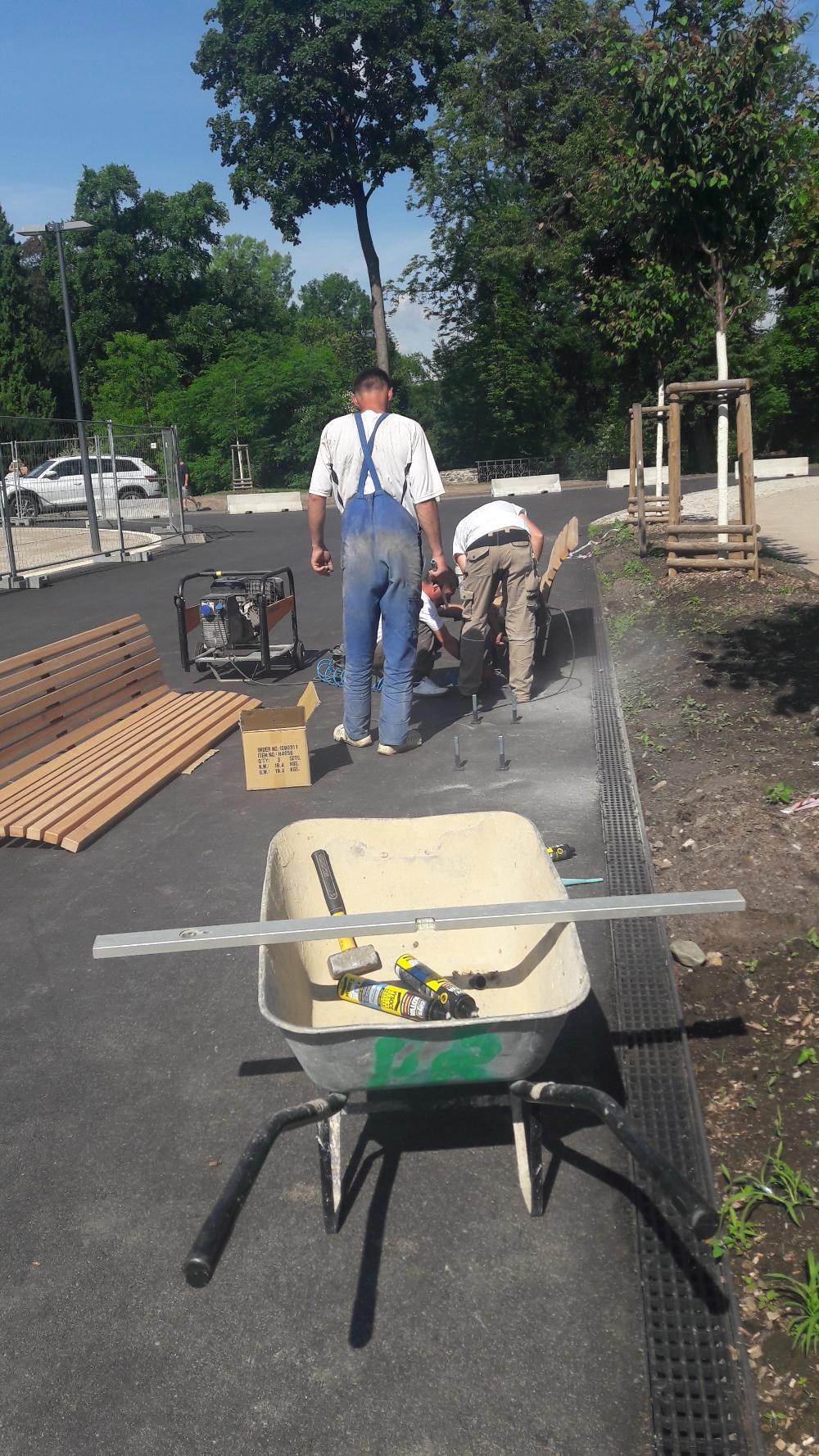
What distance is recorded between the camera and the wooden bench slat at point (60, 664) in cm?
679

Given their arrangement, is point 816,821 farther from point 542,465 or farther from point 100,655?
point 542,465

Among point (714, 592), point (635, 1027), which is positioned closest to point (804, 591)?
point (714, 592)

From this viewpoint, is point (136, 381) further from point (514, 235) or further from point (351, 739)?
point (351, 739)

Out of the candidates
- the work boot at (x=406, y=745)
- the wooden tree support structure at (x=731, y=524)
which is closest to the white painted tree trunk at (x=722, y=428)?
the wooden tree support structure at (x=731, y=524)

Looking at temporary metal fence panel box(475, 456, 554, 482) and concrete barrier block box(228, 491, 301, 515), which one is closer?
concrete barrier block box(228, 491, 301, 515)

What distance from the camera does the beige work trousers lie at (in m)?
8.14

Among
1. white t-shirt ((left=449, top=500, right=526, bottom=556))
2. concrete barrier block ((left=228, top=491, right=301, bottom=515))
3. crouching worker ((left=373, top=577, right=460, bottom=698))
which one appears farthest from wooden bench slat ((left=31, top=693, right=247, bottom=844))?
concrete barrier block ((left=228, top=491, right=301, bottom=515))

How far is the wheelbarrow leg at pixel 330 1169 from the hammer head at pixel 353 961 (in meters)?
0.67

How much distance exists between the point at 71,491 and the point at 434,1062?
77.1 feet

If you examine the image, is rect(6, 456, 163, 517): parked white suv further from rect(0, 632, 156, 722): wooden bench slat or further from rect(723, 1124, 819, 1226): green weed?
rect(723, 1124, 819, 1226): green weed

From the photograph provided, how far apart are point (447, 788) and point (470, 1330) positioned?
4138 mm

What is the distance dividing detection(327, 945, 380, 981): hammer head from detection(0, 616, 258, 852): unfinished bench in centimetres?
286

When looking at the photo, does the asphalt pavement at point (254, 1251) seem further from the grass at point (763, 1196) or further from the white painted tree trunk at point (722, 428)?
the white painted tree trunk at point (722, 428)

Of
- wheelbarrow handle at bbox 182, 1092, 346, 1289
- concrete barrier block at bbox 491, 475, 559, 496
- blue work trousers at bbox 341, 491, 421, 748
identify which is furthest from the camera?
concrete barrier block at bbox 491, 475, 559, 496
